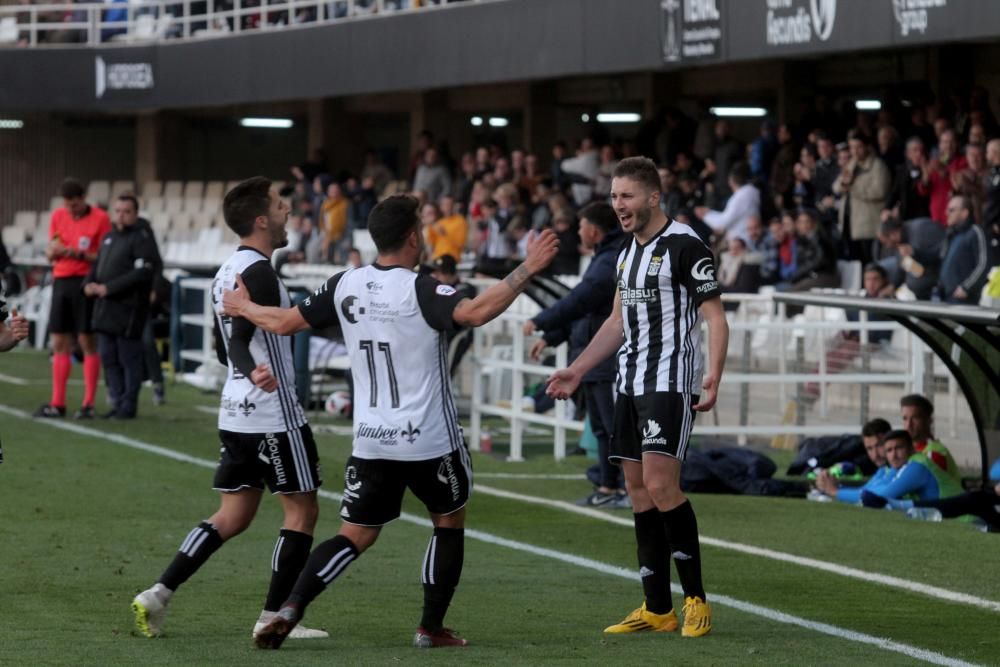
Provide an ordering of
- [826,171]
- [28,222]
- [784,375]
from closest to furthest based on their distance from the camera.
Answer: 1. [784,375]
2. [826,171]
3. [28,222]

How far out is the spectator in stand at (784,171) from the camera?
22.2m

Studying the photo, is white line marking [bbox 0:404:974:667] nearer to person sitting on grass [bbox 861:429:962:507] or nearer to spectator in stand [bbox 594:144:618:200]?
person sitting on grass [bbox 861:429:962:507]

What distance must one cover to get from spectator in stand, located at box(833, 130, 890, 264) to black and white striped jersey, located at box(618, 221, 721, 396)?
12.6 m

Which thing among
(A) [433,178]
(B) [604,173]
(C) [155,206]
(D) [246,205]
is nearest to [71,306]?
(B) [604,173]

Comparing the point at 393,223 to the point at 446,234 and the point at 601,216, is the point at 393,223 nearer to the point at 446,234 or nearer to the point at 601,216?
the point at 601,216

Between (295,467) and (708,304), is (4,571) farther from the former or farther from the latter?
(708,304)

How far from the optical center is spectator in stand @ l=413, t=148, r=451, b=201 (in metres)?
29.3

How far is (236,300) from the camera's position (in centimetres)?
745

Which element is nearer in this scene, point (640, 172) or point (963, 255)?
point (640, 172)

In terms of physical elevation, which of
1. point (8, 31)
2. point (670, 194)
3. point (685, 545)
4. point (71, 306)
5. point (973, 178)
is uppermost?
point (8, 31)

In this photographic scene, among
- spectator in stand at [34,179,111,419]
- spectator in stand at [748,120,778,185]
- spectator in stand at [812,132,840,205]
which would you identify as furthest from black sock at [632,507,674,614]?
spectator in stand at [748,120,778,185]

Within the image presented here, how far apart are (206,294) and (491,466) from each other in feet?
24.5

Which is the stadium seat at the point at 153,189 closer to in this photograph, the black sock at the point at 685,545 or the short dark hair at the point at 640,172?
the short dark hair at the point at 640,172

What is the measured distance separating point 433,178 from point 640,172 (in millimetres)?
21639
